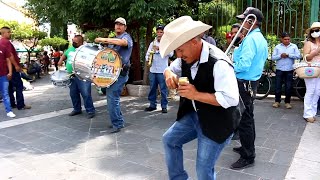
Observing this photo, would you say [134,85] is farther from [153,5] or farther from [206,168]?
[206,168]

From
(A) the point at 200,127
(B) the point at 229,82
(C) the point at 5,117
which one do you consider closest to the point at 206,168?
(A) the point at 200,127

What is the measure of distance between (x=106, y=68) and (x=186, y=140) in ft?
8.13

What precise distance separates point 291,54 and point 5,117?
5763 mm

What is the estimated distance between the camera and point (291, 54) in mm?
6492

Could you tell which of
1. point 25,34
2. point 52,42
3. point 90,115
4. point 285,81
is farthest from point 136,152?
point 52,42

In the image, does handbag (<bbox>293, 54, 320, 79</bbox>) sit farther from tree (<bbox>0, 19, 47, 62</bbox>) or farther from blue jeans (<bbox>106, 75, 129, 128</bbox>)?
tree (<bbox>0, 19, 47, 62</bbox>)

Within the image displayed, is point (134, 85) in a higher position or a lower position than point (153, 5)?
lower

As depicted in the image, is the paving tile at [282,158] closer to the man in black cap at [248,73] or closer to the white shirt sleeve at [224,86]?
the man in black cap at [248,73]

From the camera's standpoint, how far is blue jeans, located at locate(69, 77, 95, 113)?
6.18 metres

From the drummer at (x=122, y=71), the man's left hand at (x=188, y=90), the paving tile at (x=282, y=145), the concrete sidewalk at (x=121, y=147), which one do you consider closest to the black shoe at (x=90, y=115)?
the concrete sidewalk at (x=121, y=147)

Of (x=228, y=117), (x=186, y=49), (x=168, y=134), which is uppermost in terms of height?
(x=186, y=49)

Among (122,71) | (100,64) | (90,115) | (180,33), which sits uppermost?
(180,33)

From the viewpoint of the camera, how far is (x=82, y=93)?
624 centimetres

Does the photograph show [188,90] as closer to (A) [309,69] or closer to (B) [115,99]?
(B) [115,99]
